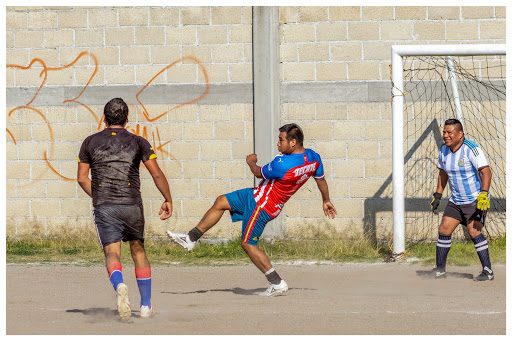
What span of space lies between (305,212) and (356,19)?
281 cm

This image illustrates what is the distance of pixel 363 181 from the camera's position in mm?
10711

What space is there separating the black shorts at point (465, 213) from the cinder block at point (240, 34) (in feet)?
12.9

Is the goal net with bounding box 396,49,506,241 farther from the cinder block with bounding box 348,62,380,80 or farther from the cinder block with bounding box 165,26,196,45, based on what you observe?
the cinder block with bounding box 165,26,196,45

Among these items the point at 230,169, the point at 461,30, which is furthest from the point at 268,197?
the point at 461,30

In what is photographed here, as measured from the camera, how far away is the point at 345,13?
1066 centimetres

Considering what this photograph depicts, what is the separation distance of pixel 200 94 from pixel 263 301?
4360 mm

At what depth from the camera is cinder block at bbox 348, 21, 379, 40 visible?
10625 millimetres

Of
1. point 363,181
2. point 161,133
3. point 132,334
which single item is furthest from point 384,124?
point 132,334

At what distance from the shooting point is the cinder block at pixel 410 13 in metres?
10.6

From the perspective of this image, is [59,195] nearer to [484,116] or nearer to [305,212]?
[305,212]

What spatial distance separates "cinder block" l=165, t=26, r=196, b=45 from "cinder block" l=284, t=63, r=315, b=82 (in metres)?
1.42

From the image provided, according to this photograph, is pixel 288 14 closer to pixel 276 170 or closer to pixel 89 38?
pixel 89 38

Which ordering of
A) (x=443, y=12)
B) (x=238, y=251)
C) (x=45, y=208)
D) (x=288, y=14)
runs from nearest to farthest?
(x=238, y=251) → (x=443, y=12) → (x=288, y=14) → (x=45, y=208)

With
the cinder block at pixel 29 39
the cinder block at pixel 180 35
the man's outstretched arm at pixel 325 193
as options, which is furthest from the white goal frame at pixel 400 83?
the cinder block at pixel 29 39
